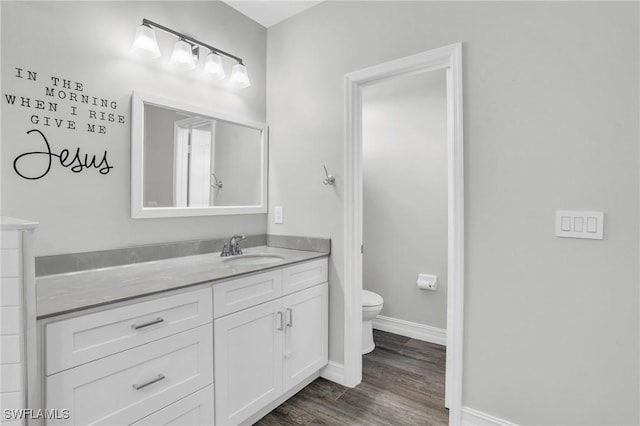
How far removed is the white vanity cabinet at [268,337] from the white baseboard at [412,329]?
1080 mm

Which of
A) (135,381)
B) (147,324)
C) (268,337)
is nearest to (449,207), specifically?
(268,337)

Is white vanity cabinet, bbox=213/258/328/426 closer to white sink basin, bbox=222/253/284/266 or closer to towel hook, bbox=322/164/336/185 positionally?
white sink basin, bbox=222/253/284/266

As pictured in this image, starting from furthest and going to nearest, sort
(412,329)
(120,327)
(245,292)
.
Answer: (412,329), (245,292), (120,327)

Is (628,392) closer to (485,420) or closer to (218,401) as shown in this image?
(485,420)

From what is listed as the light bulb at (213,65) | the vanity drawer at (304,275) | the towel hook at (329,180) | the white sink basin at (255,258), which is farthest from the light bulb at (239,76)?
the vanity drawer at (304,275)

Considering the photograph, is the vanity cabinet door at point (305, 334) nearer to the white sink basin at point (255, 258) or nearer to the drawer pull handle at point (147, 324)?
the white sink basin at point (255, 258)

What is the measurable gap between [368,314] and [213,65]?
6.83ft

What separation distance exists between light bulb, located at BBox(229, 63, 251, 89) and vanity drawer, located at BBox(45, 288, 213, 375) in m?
1.48

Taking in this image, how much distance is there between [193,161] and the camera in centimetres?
209

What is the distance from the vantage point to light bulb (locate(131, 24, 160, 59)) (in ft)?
5.74

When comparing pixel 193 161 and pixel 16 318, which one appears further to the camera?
pixel 193 161

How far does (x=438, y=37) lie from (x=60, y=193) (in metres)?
2.08

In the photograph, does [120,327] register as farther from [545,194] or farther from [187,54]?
[545,194]

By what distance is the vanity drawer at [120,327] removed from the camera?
1049 millimetres
